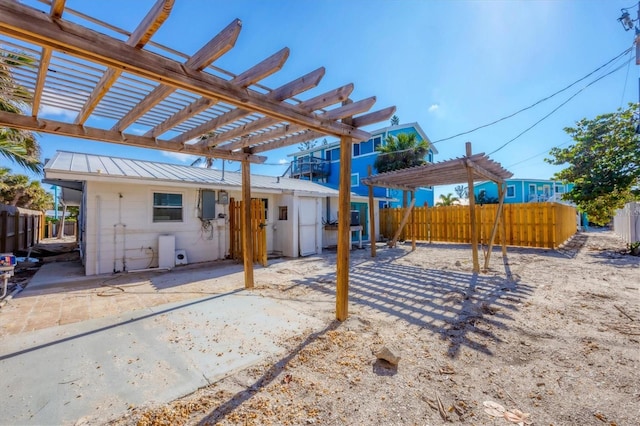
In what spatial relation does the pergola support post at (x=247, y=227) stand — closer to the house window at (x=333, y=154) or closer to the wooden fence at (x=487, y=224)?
the wooden fence at (x=487, y=224)

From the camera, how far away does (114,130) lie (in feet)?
12.5

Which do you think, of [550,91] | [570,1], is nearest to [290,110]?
[570,1]

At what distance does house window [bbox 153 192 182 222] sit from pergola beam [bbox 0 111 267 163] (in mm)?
3761

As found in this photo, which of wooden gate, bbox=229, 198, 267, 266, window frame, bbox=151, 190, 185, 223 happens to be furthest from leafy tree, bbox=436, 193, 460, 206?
window frame, bbox=151, 190, 185, 223

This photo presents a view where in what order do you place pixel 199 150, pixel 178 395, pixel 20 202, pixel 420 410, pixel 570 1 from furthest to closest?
pixel 20 202 → pixel 570 1 → pixel 199 150 → pixel 178 395 → pixel 420 410

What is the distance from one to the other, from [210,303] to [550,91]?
440 inches

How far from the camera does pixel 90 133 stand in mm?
3715

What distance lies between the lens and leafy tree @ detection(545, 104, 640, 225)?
35.4ft

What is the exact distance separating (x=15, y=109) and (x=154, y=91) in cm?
652

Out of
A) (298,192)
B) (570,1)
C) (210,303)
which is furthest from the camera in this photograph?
(298,192)

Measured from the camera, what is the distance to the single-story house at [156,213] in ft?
21.9

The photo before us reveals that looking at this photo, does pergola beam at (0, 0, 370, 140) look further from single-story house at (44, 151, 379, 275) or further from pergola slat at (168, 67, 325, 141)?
single-story house at (44, 151, 379, 275)

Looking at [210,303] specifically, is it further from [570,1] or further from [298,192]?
[570,1]

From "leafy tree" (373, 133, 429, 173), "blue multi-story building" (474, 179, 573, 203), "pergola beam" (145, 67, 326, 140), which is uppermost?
"leafy tree" (373, 133, 429, 173)
